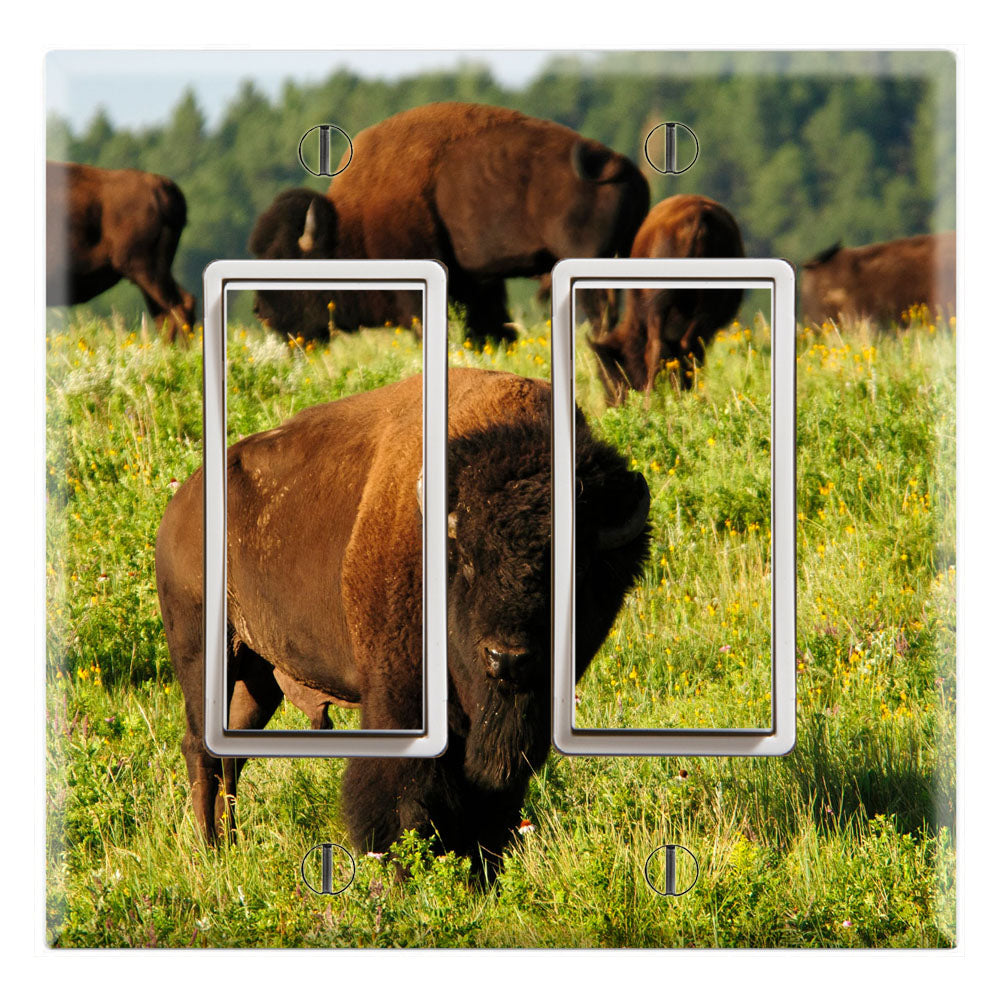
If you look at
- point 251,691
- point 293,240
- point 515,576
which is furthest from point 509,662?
point 293,240

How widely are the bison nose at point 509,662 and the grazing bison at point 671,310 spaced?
926 mm

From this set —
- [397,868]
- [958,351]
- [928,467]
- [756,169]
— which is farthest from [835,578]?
[397,868]

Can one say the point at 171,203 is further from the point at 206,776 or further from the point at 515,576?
the point at 206,776

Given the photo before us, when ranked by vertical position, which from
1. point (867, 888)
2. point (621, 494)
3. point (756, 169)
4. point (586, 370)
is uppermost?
point (756, 169)

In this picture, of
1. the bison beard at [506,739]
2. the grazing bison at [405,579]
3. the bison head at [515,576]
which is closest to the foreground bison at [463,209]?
the grazing bison at [405,579]

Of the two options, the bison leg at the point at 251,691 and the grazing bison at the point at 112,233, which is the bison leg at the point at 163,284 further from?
the bison leg at the point at 251,691

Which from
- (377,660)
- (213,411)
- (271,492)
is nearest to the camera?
(213,411)

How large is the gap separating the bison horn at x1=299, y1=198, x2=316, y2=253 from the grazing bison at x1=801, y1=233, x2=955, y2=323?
1485mm

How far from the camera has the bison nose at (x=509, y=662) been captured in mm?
4512

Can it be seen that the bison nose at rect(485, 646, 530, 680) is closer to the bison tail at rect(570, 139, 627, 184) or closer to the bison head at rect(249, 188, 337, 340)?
the bison head at rect(249, 188, 337, 340)

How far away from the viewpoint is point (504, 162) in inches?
189

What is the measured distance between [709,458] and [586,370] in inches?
19.6
